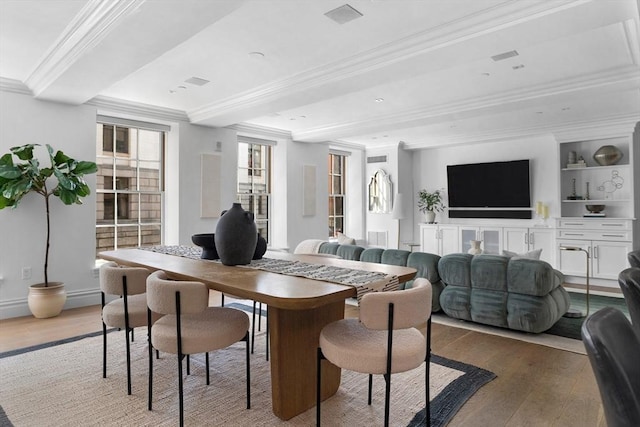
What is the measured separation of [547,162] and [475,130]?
1.44 m

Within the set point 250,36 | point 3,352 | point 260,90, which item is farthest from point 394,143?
point 3,352

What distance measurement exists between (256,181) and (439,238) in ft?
12.6

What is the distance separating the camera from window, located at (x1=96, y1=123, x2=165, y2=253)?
526cm

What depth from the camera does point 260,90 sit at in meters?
4.62

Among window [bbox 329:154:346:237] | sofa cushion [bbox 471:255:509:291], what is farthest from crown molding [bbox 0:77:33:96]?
window [bbox 329:154:346:237]

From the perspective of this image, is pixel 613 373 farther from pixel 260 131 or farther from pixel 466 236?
pixel 466 236

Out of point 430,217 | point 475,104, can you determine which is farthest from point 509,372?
point 430,217

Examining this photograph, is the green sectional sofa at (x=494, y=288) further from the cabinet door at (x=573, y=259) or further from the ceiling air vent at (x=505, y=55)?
the cabinet door at (x=573, y=259)

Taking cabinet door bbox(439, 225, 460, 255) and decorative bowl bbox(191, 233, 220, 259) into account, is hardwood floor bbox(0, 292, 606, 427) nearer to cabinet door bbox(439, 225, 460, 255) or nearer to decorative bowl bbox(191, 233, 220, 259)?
decorative bowl bbox(191, 233, 220, 259)

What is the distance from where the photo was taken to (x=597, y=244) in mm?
6215

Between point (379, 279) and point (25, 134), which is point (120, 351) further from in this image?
point (25, 134)

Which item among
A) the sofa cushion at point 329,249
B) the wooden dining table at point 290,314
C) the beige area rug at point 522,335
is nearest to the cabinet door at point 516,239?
the beige area rug at point 522,335

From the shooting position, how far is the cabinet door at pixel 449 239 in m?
7.87

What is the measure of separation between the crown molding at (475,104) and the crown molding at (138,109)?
227 centimetres
